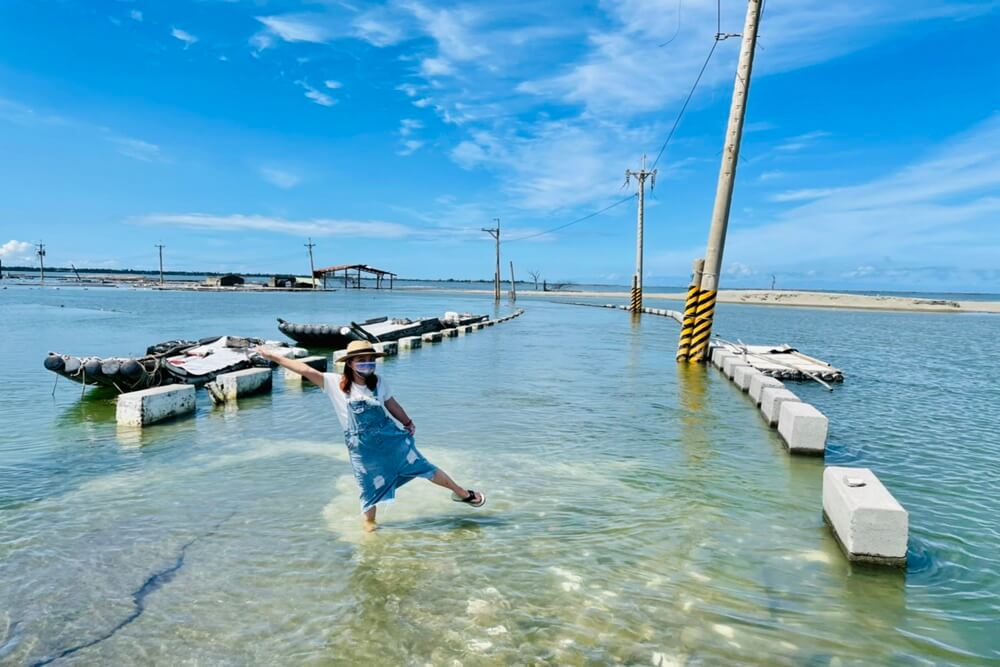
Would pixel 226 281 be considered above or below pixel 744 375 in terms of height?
above

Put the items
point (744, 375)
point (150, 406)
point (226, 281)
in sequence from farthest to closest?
point (226, 281) < point (744, 375) < point (150, 406)

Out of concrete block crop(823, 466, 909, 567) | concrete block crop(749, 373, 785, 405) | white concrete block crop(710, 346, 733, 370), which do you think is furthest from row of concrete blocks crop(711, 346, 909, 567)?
white concrete block crop(710, 346, 733, 370)

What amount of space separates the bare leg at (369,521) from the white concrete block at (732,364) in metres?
10.2

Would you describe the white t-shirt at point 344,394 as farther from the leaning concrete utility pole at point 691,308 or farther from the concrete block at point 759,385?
the leaning concrete utility pole at point 691,308

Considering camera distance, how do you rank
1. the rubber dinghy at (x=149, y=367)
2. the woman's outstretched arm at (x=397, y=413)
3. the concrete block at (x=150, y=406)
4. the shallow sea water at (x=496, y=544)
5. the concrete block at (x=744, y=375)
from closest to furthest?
the shallow sea water at (x=496, y=544) → the woman's outstretched arm at (x=397, y=413) → the concrete block at (x=150, y=406) → the rubber dinghy at (x=149, y=367) → the concrete block at (x=744, y=375)

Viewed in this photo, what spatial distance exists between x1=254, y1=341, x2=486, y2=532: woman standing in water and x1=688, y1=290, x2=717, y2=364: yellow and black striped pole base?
12.2 meters

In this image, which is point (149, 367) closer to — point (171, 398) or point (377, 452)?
point (171, 398)

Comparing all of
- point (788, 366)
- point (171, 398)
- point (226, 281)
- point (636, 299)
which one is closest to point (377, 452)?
point (171, 398)

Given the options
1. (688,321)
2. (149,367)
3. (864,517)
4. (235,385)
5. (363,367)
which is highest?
(363,367)

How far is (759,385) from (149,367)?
1138 centimetres

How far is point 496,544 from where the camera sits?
15.9ft

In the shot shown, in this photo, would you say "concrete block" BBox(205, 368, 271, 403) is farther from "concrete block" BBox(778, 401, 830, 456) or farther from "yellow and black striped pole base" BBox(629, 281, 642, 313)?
"yellow and black striped pole base" BBox(629, 281, 642, 313)

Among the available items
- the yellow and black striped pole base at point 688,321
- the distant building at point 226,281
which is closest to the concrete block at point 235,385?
the yellow and black striped pole base at point 688,321

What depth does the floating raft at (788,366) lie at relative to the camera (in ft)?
46.0
